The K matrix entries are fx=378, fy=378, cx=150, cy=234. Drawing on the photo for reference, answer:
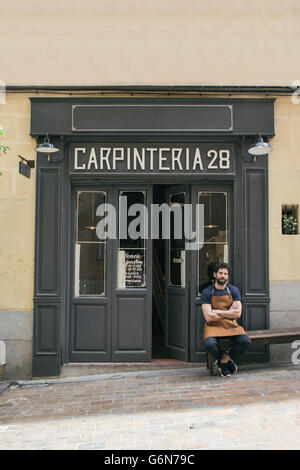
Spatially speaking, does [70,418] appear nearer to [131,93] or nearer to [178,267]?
[178,267]

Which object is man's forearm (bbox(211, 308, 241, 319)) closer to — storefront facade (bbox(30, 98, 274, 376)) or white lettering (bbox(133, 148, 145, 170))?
storefront facade (bbox(30, 98, 274, 376))

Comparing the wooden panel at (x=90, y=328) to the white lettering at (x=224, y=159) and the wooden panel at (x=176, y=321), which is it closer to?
the wooden panel at (x=176, y=321)

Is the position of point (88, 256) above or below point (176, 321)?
above

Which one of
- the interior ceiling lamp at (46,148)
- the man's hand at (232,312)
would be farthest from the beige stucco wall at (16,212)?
the man's hand at (232,312)

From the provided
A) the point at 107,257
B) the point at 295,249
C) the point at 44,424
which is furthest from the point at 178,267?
the point at 44,424

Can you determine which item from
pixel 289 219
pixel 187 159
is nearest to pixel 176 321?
pixel 289 219

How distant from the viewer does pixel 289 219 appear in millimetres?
6109

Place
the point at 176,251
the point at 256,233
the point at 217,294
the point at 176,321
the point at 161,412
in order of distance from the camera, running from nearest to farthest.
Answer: the point at 161,412, the point at 217,294, the point at 256,233, the point at 176,321, the point at 176,251

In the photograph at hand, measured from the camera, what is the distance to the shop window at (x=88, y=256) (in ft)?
20.4

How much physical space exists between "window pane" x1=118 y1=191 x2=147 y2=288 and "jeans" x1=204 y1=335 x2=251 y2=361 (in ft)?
4.80

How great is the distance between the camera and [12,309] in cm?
596

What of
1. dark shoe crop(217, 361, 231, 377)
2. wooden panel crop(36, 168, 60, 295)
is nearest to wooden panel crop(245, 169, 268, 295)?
dark shoe crop(217, 361, 231, 377)

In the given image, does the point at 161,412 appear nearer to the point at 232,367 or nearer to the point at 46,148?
the point at 232,367
